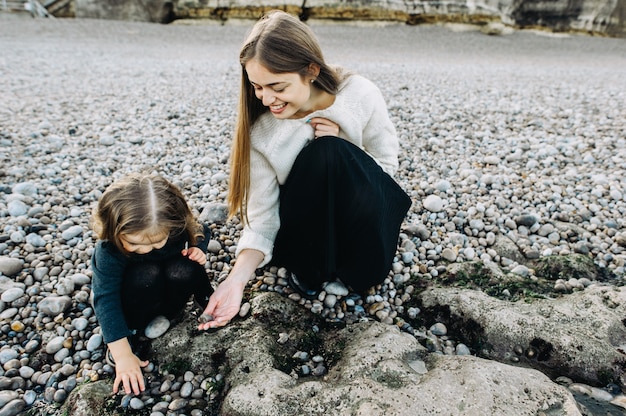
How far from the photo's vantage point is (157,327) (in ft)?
7.21

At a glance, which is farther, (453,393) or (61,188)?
(61,188)

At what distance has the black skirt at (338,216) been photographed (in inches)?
82.6

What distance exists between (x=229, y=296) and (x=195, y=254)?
0.30m

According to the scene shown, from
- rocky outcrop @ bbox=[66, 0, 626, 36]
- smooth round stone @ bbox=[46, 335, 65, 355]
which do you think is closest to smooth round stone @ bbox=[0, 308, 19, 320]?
smooth round stone @ bbox=[46, 335, 65, 355]

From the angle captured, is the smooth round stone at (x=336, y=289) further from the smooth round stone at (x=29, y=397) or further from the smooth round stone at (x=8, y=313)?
the smooth round stone at (x=8, y=313)

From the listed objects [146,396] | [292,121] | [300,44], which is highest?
[300,44]

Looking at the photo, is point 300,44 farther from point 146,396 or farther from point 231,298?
point 146,396

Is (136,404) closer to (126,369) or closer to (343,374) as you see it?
(126,369)

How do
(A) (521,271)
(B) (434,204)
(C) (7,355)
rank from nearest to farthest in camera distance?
(C) (7,355) → (A) (521,271) → (B) (434,204)

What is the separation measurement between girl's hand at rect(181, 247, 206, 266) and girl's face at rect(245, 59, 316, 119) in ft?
2.69

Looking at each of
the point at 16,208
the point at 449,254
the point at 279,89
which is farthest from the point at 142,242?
the point at 449,254

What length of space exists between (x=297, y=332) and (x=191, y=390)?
596mm

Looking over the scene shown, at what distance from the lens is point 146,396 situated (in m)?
1.94

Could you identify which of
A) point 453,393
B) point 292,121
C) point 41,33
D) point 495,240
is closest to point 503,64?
point 495,240
